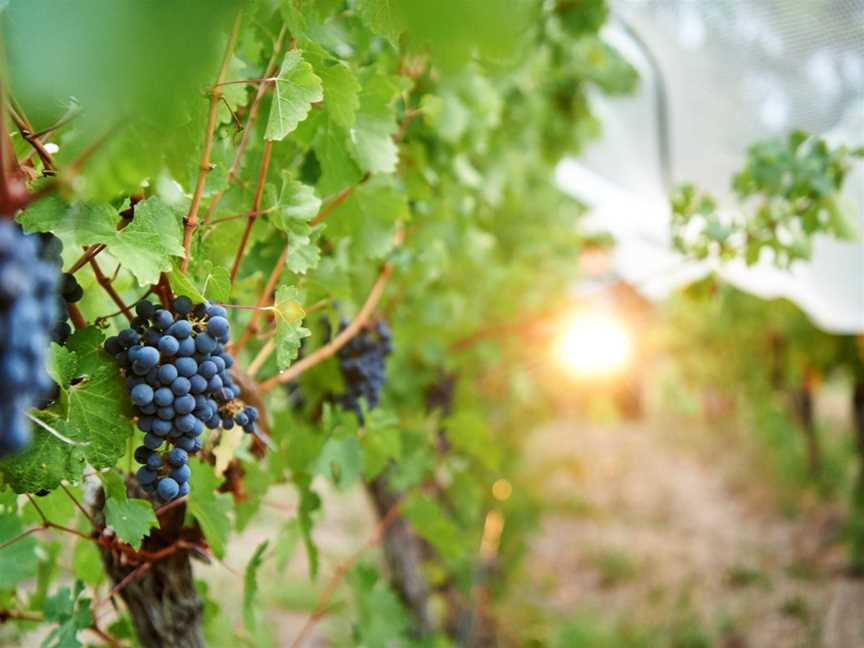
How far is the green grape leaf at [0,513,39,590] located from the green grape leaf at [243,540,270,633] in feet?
1.12

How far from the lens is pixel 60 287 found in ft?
2.68

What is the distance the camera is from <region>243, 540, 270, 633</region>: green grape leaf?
130 centimetres

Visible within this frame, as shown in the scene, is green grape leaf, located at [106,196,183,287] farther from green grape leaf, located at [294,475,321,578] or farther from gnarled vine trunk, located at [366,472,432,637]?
gnarled vine trunk, located at [366,472,432,637]

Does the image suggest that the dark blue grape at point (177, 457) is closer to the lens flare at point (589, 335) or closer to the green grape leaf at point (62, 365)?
the green grape leaf at point (62, 365)

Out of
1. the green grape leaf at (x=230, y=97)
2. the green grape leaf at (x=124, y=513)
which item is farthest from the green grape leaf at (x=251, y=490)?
the green grape leaf at (x=230, y=97)

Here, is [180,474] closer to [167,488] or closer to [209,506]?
[167,488]

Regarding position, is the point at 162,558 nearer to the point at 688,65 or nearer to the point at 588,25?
the point at 588,25

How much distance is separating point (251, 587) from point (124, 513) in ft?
1.47

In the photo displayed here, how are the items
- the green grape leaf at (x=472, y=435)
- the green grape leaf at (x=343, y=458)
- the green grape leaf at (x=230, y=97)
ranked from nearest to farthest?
the green grape leaf at (x=230, y=97)
the green grape leaf at (x=343, y=458)
the green grape leaf at (x=472, y=435)

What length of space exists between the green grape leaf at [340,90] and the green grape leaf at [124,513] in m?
0.53

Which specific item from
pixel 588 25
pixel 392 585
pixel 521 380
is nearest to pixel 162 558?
pixel 588 25

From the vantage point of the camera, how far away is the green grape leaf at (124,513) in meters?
0.90

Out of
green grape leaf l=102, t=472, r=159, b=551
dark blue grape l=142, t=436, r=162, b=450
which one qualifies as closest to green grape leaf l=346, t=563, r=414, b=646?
green grape leaf l=102, t=472, r=159, b=551

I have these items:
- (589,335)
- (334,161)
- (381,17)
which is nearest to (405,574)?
(589,335)
